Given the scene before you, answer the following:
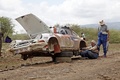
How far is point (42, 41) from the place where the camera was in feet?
42.0

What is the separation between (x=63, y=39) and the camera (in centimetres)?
1408

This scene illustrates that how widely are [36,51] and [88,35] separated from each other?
38.6 metres

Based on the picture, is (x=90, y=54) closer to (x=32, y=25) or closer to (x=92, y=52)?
(x=92, y=52)

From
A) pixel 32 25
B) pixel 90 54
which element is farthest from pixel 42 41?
pixel 90 54

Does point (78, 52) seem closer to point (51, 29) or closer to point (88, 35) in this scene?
point (51, 29)

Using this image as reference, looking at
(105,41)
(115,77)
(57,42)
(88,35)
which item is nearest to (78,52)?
(105,41)

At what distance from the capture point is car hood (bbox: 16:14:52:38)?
1352 centimetres

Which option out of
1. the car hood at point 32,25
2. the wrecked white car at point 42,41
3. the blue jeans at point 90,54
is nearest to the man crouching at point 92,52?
the blue jeans at point 90,54

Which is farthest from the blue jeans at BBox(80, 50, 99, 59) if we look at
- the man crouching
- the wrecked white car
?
the wrecked white car

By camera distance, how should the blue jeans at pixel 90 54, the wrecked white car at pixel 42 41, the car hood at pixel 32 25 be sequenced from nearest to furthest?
the wrecked white car at pixel 42 41 < the car hood at pixel 32 25 < the blue jeans at pixel 90 54

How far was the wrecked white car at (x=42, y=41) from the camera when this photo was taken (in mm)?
12773

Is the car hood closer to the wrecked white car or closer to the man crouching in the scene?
the wrecked white car

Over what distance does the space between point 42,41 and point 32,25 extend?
4.24ft

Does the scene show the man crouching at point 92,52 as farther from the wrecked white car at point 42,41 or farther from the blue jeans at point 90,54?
the wrecked white car at point 42,41
